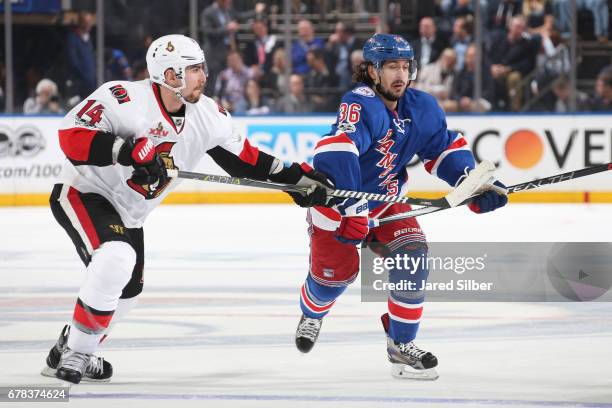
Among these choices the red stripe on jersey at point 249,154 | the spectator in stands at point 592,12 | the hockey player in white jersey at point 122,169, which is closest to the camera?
the hockey player in white jersey at point 122,169

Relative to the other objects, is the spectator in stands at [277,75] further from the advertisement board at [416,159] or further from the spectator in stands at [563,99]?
the spectator in stands at [563,99]

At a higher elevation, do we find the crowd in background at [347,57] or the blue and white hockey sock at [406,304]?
the crowd in background at [347,57]

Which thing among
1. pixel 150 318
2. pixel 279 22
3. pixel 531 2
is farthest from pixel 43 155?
pixel 150 318

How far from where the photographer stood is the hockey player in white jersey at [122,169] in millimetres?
3941

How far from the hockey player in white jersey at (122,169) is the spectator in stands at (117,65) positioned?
678 cm

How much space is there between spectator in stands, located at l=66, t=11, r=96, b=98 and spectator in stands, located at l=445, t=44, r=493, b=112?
10.2 feet

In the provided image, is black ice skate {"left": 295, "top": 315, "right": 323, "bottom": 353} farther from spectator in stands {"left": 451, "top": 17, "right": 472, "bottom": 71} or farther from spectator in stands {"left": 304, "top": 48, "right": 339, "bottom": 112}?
spectator in stands {"left": 451, "top": 17, "right": 472, "bottom": 71}

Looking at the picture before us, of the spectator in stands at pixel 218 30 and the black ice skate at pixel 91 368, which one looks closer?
the black ice skate at pixel 91 368

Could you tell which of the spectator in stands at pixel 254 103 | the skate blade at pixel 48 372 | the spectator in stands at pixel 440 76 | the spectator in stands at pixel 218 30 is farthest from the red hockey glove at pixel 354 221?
the spectator in stands at pixel 218 30

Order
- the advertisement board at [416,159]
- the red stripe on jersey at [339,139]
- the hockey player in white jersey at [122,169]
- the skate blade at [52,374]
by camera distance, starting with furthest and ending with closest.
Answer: the advertisement board at [416,159]
the red stripe on jersey at [339,139]
the skate blade at [52,374]
the hockey player in white jersey at [122,169]

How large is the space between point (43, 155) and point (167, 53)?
21.9ft

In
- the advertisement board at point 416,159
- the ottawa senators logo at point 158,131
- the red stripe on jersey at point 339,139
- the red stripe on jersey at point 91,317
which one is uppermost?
the ottawa senators logo at point 158,131

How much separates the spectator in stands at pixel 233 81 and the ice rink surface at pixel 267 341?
11.0 ft

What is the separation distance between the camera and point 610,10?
10992 mm
